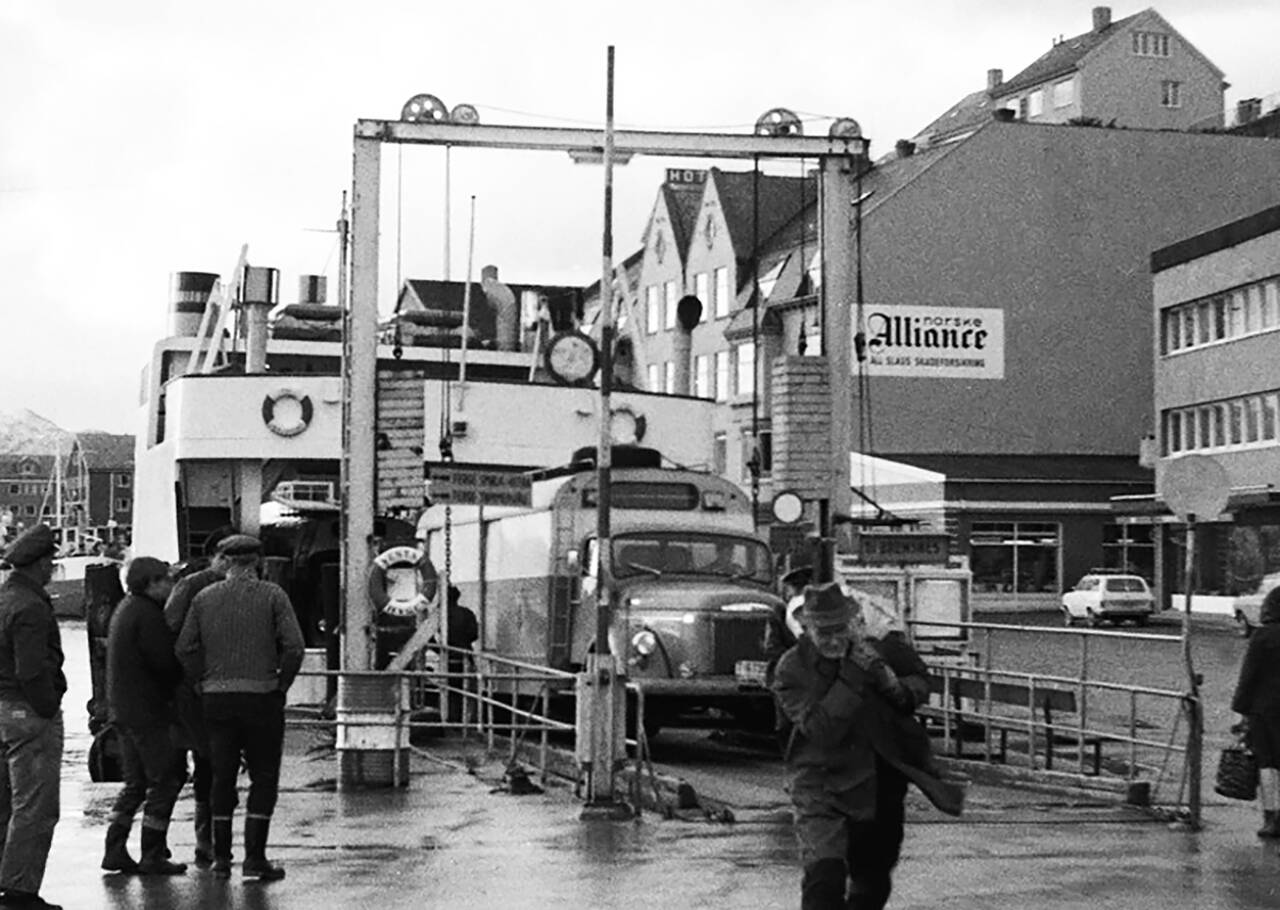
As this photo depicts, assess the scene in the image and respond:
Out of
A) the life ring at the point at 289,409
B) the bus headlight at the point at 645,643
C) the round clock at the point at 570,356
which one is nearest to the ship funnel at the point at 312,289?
the life ring at the point at 289,409

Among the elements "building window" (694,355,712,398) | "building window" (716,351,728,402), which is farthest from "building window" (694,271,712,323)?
"building window" (716,351,728,402)

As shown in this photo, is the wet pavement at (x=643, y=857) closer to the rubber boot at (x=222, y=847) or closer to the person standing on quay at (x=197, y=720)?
the rubber boot at (x=222, y=847)

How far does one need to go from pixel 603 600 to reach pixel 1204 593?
52.2m

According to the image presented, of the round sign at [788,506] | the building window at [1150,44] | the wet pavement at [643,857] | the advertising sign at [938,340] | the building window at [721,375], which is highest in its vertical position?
the building window at [1150,44]

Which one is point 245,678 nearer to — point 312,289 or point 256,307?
point 256,307

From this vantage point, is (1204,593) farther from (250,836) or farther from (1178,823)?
(250,836)

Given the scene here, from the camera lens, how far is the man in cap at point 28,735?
1120cm

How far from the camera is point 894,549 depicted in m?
26.3

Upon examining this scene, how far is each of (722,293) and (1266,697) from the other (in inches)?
2891

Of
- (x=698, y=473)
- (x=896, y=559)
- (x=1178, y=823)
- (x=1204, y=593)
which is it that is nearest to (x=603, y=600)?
(x=1178, y=823)

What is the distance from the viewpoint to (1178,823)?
15484mm

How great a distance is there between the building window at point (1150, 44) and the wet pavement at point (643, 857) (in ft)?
283

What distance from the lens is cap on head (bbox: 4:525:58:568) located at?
11.5m

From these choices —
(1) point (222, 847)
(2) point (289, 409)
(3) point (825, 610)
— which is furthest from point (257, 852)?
(2) point (289, 409)
